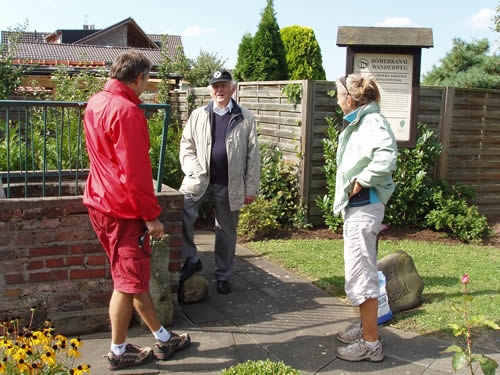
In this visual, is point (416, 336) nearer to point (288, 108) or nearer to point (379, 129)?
point (379, 129)

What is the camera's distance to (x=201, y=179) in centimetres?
486

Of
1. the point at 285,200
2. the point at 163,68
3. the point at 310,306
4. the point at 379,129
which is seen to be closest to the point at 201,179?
the point at 310,306

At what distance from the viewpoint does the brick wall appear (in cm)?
374

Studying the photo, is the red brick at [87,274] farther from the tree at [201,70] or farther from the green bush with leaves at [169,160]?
the tree at [201,70]

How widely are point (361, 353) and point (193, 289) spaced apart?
1.55 metres

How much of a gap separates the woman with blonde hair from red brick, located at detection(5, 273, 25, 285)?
2.20 m

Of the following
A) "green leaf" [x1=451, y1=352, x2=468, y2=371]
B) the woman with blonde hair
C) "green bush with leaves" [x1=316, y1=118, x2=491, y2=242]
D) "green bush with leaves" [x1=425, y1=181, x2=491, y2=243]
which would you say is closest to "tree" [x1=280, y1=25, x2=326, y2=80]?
"green bush with leaves" [x1=316, y1=118, x2=491, y2=242]

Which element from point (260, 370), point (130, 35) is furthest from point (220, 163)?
point (130, 35)

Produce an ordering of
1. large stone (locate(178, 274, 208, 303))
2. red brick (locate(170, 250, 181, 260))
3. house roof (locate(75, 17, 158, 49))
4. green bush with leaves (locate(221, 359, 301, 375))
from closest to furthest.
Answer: green bush with leaves (locate(221, 359, 301, 375)) < red brick (locate(170, 250, 181, 260)) < large stone (locate(178, 274, 208, 303)) < house roof (locate(75, 17, 158, 49))

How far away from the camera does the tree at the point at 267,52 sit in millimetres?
10156

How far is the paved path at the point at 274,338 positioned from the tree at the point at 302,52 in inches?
298

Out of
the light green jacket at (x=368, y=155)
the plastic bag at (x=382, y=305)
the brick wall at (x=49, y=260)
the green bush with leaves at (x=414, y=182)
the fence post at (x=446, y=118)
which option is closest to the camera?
the light green jacket at (x=368, y=155)

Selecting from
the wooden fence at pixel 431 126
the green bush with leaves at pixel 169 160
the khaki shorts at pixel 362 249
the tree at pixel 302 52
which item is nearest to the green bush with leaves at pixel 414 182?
the wooden fence at pixel 431 126

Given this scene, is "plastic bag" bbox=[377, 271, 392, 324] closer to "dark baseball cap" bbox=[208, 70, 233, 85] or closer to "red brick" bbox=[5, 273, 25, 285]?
"dark baseball cap" bbox=[208, 70, 233, 85]
